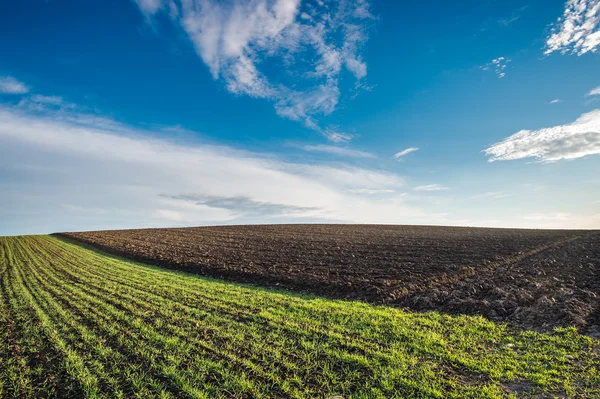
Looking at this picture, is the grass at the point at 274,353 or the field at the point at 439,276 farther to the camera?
the field at the point at 439,276

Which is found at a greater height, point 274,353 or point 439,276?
point 439,276

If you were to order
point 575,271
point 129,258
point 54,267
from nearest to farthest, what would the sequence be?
point 575,271
point 54,267
point 129,258

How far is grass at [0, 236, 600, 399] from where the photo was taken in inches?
242

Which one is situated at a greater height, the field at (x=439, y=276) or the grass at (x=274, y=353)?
the field at (x=439, y=276)

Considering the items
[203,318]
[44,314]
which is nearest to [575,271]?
[203,318]

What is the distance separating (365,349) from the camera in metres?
7.66

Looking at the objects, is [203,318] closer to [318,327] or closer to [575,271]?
[318,327]

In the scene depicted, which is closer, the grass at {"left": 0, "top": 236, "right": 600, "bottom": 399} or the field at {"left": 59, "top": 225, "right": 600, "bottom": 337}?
the grass at {"left": 0, "top": 236, "right": 600, "bottom": 399}

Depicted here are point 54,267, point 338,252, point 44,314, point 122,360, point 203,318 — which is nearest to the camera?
point 122,360

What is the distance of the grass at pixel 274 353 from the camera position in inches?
242

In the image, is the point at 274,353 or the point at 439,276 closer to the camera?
the point at 274,353

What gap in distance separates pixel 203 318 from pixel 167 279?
891 cm

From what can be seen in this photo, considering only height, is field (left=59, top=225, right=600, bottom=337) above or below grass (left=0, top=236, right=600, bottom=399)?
above

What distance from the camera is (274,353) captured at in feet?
24.6
